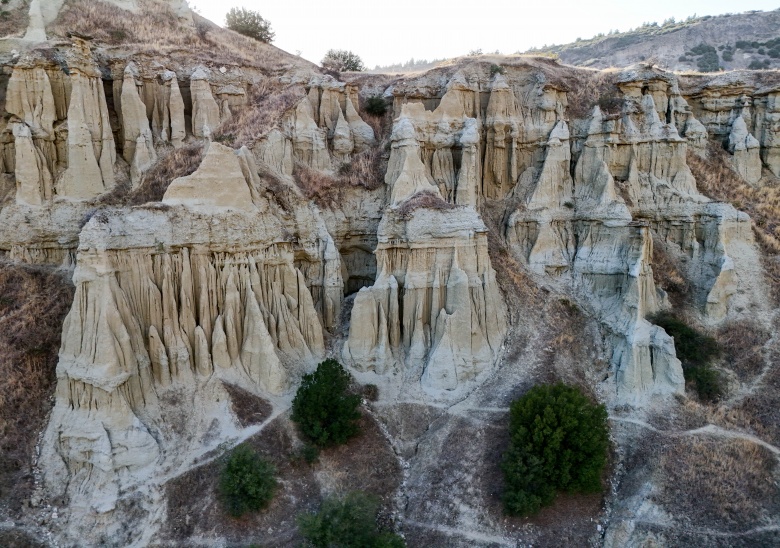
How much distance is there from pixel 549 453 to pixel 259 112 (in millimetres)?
25146

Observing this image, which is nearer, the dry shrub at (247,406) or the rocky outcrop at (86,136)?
the dry shrub at (247,406)

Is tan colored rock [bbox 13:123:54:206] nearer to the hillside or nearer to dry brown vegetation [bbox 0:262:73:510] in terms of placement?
the hillside

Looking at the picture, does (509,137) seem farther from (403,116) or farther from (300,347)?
(300,347)

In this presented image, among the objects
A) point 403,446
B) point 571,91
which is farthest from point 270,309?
point 571,91

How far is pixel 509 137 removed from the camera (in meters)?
32.6

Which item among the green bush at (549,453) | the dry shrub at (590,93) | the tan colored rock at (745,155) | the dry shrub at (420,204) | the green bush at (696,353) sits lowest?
the green bush at (549,453)

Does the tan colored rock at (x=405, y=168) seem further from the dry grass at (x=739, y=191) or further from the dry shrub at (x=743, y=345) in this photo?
the dry grass at (x=739, y=191)

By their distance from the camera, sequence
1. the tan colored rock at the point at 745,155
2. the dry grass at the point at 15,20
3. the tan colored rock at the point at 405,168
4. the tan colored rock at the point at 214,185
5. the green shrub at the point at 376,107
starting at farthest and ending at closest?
the green shrub at the point at 376,107 → the tan colored rock at the point at 745,155 → the dry grass at the point at 15,20 → the tan colored rock at the point at 405,168 → the tan colored rock at the point at 214,185

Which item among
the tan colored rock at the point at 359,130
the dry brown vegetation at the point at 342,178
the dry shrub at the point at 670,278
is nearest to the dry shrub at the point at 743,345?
the dry shrub at the point at 670,278

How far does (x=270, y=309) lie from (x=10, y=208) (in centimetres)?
1427

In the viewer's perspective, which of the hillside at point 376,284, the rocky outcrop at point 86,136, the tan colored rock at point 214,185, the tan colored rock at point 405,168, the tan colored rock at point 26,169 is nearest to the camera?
the hillside at point 376,284

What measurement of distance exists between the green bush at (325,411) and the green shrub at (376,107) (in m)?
18.8

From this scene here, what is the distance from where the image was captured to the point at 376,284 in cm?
2664

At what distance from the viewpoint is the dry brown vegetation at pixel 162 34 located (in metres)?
33.8
